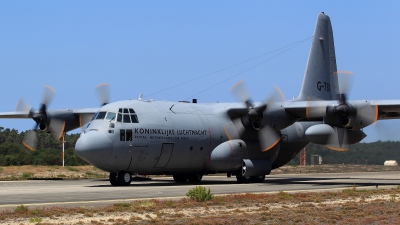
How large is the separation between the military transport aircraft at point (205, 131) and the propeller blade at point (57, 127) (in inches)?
2.1

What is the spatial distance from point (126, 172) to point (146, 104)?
3315mm

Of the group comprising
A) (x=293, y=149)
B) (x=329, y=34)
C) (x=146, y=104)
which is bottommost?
(x=293, y=149)

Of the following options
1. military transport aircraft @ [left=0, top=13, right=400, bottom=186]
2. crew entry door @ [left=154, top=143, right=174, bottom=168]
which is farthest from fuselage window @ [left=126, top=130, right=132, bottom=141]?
crew entry door @ [left=154, top=143, right=174, bottom=168]

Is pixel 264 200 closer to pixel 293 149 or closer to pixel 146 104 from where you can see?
pixel 146 104

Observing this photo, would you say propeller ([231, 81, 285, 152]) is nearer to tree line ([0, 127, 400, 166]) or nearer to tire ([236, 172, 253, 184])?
tire ([236, 172, 253, 184])

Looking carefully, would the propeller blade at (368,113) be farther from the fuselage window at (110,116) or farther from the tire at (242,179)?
the fuselage window at (110,116)

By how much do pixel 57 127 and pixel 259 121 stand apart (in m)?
11.1

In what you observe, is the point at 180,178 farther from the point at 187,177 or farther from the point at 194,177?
the point at 194,177

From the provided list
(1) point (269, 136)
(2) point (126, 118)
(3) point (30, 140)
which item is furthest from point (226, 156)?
(3) point (30, 140)

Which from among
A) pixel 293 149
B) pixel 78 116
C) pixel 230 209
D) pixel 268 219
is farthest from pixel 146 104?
pixel 268 219

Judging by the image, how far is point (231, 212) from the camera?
14641 millimetres

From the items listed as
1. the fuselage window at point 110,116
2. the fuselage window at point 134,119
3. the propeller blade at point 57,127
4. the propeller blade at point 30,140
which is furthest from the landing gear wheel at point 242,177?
the propeller blade at point 30,140

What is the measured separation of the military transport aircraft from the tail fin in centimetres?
17

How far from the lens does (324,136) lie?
27.1 meters
